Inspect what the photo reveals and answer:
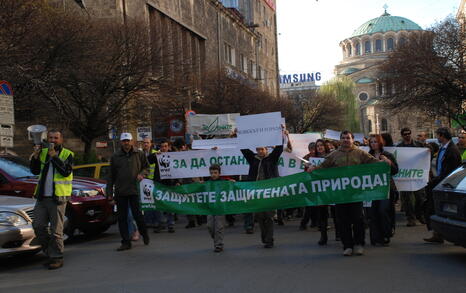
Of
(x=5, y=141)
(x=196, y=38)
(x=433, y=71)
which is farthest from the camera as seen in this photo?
(x=196, y=38)

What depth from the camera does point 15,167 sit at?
1086 centimetres

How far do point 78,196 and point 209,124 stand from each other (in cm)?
1096

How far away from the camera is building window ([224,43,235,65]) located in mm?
51250

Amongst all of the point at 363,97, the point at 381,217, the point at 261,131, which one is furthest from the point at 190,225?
the point at 363,97

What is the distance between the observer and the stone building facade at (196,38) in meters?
26.3

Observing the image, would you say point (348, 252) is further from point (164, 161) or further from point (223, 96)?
point (223, 96)

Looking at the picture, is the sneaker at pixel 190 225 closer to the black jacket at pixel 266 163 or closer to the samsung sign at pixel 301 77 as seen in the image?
the black jacket at pixel 266 163

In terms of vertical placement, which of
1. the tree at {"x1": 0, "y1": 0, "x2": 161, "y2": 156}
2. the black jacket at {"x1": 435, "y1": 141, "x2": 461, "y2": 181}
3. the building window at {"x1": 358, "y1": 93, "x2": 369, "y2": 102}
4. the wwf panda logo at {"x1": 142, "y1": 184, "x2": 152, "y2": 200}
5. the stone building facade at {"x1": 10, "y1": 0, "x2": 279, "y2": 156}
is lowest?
the wwf panda logo at {"x1": 142, "y1": 184, "x2": 152, "y2": 200}

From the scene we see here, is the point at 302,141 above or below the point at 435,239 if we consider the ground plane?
above

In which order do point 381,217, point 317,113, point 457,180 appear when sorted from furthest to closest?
point 317,113 < point 381,217 < point 457,180

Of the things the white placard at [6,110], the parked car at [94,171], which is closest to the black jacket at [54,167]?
the parked car at [94,171]

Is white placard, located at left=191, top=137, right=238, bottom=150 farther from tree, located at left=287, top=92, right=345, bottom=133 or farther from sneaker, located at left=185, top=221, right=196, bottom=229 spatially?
tree, located at left=287, top=92, right=345, bottom=133

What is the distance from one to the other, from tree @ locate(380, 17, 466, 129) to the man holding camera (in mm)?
25195

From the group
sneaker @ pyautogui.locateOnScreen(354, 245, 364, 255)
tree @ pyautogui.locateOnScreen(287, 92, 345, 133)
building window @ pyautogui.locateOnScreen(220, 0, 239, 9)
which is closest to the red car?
sneaker @ pyautogui.locateOnScreen(354, 245, 364, 255)
